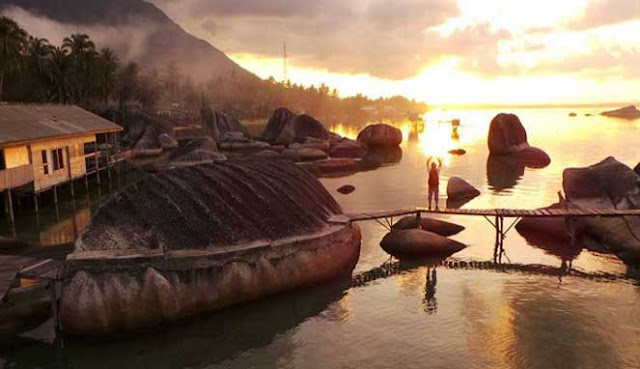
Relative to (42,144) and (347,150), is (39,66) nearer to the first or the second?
(347,150)

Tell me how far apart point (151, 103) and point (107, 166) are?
74233mm

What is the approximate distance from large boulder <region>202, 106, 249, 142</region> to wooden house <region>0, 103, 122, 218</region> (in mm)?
45756

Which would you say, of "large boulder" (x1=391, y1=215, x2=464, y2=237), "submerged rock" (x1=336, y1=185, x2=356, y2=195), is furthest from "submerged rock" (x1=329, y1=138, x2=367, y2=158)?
"large boulder" (x1=391, y1=215, x2=464, y2=237)

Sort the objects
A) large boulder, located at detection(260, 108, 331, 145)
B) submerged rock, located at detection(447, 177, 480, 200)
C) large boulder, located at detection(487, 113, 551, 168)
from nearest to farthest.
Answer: submerged rock, located at detection(447, 177, 480, 200)
large boulder, located at detection(487, 113, 551, 168)
large boulder, located at detection(260, 108, 331, 145)

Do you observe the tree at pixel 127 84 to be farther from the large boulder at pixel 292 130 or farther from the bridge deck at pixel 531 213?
the bridge deck at pixel 531 213

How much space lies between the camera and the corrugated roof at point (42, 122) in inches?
1158

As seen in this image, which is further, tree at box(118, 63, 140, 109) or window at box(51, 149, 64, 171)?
tree at box(118, 63, 140, 109)

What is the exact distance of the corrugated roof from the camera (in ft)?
96.5

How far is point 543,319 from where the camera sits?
→ 1744cm

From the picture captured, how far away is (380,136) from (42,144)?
55.8m

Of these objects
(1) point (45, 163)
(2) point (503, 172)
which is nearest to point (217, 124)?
(2) point (503, 172)

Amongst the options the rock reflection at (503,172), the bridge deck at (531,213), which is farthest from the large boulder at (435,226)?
the rock reflection at (503,172)

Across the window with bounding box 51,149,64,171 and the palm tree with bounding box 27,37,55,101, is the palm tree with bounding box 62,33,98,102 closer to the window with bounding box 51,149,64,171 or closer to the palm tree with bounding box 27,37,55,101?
the palm tree with bounding box 27,37,55,101

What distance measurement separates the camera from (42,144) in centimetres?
3278
